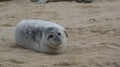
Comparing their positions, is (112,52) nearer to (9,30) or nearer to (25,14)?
(9,30)

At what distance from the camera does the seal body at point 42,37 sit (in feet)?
19.2

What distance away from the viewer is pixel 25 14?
9.25 metres

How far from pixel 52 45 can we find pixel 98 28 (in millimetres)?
1910

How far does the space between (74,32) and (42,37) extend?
1469 mm

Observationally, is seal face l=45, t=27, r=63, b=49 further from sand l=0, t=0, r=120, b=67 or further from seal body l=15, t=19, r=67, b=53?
sand l=0, t=0, r=120, b=67

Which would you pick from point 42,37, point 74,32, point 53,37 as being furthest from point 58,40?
point 74,32

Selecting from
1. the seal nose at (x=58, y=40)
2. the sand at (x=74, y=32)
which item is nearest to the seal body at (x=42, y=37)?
the seal nose at (x=58, y=40)

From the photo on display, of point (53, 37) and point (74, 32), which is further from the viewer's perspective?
point (74, 32)

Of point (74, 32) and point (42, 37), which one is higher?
point (42, 37)

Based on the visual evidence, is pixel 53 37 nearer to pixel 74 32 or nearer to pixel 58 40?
pixel 58 40

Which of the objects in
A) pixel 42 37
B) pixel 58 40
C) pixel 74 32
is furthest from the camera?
pixel 74 32

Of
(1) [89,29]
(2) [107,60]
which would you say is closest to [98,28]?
(1) [89,29]

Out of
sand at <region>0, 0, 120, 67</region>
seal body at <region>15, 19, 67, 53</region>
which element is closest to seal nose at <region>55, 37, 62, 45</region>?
seal body at <region>15, 19, 67, 53</region>

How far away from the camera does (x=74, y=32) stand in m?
7.31
